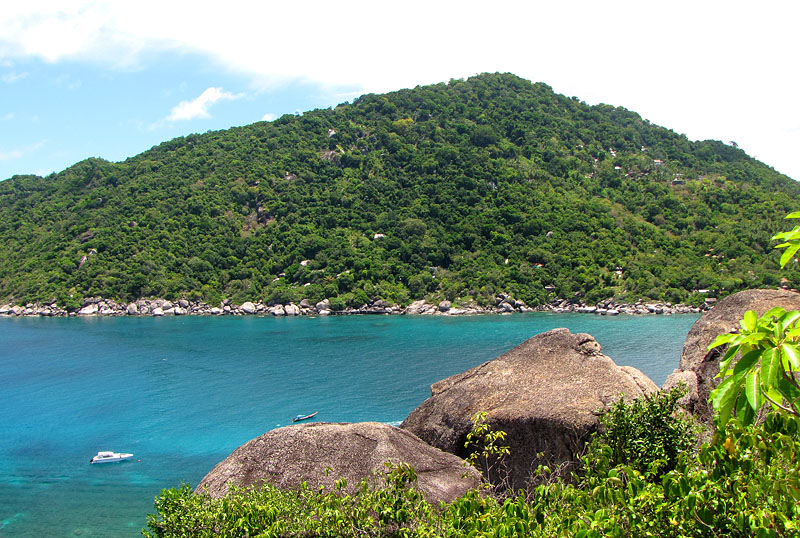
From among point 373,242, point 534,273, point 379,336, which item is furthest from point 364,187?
point 379,336

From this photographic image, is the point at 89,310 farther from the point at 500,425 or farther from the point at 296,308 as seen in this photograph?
the point at 500,425

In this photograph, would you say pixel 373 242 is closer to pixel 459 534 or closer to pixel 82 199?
pixel 82 199

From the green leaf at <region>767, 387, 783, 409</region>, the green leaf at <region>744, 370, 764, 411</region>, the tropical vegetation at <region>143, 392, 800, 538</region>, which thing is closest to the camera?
the green leaf at <region>744, 370, 764, 411</region>

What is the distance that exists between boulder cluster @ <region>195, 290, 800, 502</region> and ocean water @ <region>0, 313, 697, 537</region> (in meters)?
14.8

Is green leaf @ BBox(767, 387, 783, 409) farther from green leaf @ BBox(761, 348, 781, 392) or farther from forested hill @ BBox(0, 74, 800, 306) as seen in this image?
forested hill @ BBox(0, 74, 800, 306)

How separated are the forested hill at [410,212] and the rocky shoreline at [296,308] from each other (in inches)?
69.2

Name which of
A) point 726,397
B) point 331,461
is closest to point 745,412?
point 726,397

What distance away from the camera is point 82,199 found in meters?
116

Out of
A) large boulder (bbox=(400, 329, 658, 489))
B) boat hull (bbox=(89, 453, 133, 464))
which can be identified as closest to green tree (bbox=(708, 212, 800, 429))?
large boulder (bbox=(400, 329, 658, 489))

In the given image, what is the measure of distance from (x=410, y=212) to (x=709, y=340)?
97663mm

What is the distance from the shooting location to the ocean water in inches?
978

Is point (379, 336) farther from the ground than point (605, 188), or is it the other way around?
point (605, 188)

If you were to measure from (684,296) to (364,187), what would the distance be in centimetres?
6655

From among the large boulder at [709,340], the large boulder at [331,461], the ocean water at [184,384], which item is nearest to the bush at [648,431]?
the large boulder at [331,461]
